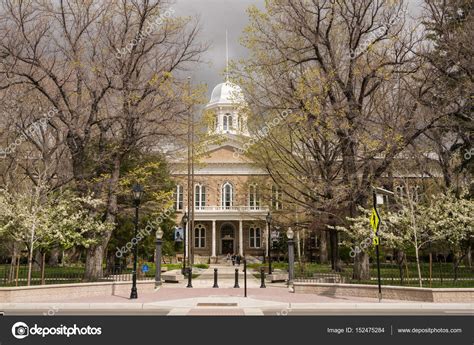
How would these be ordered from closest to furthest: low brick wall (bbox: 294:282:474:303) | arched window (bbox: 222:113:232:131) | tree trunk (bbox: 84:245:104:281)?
1. low brick wall (bbox: 294:282:474:303)
2. tree trunk (bbox: 84:245:104:281)
3. arched window (bbox: 222:113:232:131)

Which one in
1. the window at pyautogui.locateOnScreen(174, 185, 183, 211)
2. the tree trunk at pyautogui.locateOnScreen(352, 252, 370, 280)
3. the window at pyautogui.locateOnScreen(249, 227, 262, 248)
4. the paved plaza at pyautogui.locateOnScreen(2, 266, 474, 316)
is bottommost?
the paved plaza at pyautogui.locateOnScreen(2, 266, 474, 316)

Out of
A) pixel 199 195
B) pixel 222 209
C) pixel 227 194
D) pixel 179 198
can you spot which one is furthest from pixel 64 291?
pixel 227 194

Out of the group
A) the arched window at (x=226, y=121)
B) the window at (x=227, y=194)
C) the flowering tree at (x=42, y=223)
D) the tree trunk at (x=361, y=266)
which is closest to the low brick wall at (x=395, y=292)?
the tree trunk at (x=361, y=266)

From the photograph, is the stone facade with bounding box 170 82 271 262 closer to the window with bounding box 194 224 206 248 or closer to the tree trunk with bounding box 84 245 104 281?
the window with bounding box 194 224 206 248

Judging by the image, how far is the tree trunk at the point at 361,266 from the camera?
1962cm

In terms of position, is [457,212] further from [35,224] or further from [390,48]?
[35,224]

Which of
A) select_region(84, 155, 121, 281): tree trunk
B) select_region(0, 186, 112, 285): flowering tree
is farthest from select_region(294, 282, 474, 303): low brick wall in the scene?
select_region(0, 186, 112, 285): flowering tree

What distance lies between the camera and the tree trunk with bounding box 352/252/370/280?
1962 centimetres

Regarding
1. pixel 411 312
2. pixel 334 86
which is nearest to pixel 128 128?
pixel 334 86

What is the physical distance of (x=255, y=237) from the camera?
175ft

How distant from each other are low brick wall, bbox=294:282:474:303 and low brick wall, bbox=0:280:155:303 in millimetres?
7442

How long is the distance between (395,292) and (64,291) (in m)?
12.6

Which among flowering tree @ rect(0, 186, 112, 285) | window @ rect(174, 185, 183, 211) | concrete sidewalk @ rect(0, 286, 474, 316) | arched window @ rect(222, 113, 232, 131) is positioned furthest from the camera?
arched window @ rect(222, 113, 232, 131)

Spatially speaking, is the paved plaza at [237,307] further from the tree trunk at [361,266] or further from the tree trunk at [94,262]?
the tree trunk at [94,262]
